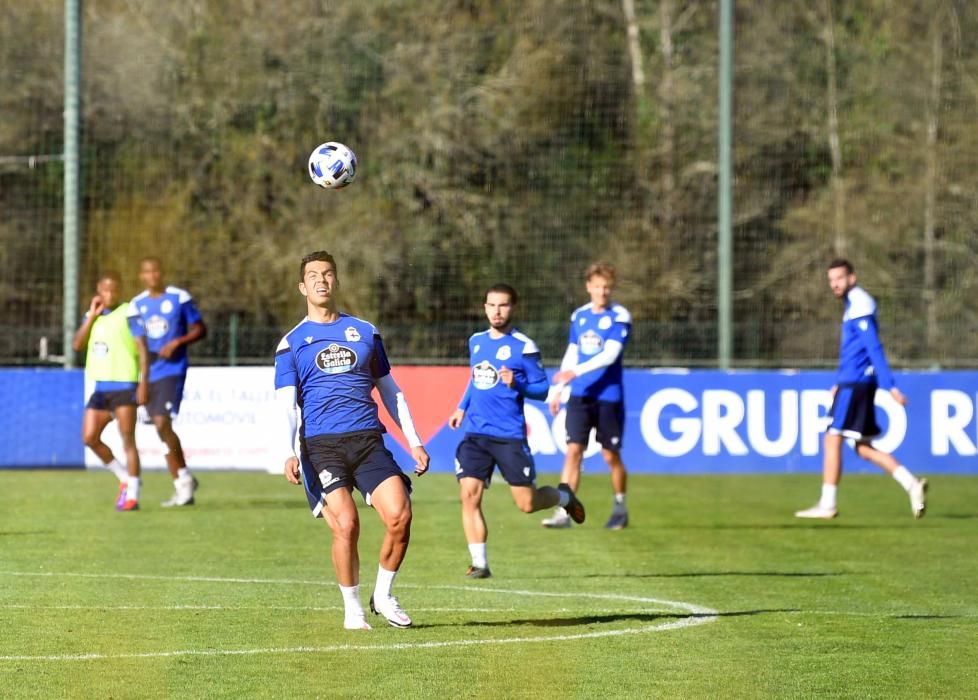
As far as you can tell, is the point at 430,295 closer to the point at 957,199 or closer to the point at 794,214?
the point at 794,214

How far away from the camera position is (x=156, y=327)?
57.3ft

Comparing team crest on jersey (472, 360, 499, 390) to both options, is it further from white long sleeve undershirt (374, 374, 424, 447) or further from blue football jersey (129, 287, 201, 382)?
blue football jersey (129, 287, 201, 382)

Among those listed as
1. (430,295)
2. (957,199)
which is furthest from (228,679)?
(957,199)

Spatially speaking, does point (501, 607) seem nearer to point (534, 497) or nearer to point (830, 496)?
point (534, 497)

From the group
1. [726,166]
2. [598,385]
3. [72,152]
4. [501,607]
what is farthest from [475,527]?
[72,152]

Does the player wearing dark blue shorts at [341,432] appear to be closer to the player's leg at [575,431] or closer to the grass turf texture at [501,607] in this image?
the grass turf texture at [501,607]

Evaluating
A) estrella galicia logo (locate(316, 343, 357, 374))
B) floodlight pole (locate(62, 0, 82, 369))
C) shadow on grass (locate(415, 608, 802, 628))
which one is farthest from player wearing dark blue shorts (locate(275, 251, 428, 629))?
floodlight pole (locate(62, 0, 82, 369))

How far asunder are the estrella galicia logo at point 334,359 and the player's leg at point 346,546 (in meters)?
0.59

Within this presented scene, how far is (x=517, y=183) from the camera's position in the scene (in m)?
27.8

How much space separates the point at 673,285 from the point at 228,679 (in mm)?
19739

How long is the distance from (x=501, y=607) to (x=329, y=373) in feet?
6.14

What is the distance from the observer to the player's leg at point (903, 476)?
610 inches

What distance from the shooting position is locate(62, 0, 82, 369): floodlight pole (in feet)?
80.2

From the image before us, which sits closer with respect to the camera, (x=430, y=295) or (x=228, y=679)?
(x=228, y=679)
